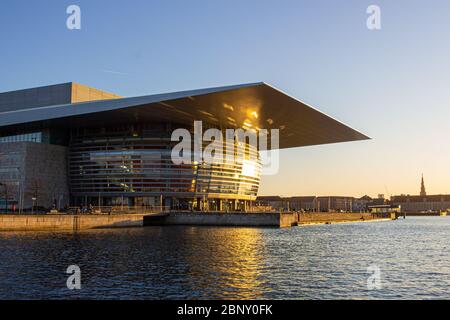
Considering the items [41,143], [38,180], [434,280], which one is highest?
[41,143]

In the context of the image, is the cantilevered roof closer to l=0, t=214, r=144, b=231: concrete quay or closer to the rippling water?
l=0, t=214, r=144, b=231: concrete quay

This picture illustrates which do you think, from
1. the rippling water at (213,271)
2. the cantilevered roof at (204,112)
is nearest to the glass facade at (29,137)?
the cantilevered roof at (204,112)

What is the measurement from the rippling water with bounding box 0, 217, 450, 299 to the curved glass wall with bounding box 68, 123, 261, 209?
3855 centimetres

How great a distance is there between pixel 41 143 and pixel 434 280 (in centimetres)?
5914

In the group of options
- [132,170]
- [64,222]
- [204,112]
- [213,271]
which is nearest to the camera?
[213,271]

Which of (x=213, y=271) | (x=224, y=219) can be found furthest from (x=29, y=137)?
(x=213, y=271)

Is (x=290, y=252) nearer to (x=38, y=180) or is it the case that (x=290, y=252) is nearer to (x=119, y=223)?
(x=119, y=223)

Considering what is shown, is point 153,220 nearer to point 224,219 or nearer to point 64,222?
point 224,219

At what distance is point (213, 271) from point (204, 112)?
44.7 meters

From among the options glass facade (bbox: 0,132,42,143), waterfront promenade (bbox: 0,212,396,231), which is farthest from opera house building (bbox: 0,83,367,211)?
waterfront promenade (bbox: 0,212,396,231)

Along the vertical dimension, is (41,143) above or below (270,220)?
above

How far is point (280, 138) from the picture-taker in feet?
277

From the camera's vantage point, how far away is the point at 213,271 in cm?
2103
